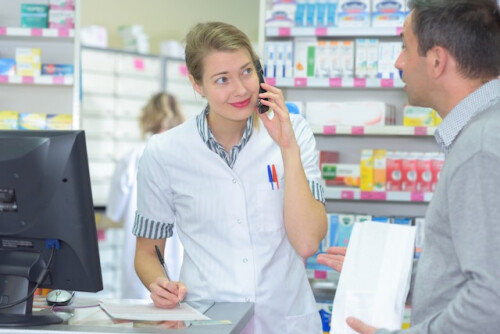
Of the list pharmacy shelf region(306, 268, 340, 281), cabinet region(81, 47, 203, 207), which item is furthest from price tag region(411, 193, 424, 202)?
cabinet region(81, 47, 203, 207)

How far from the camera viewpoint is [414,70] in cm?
186

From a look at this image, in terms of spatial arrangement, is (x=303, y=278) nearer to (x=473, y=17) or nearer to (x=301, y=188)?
(x=301, y=188)

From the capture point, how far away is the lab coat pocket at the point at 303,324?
2586 millimetres

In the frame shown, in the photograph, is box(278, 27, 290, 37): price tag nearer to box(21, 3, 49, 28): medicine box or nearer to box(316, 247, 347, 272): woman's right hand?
box(21, 3, 49, 28): medicine box

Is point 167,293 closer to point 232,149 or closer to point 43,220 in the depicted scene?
point 43,220

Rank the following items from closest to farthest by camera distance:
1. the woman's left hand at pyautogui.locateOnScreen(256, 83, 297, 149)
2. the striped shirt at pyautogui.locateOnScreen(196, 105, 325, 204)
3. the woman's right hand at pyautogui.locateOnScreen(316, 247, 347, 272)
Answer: the woman's right hand at pyautogui.locateOnScreen(316, 247, 347, 272) → the woman's left hand at pyautogui.locateOnScreen(256, 83, 297, 149) → the striped shirt at pyautogui.locateOnScreen(196, 105, 325, 204)

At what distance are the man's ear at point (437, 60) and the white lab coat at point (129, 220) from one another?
3610mm

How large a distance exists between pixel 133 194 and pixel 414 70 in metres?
4.01

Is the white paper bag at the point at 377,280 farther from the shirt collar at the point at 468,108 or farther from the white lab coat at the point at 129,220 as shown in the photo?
the white lab coat at the point at 129,220

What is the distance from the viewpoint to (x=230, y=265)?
8.45ft

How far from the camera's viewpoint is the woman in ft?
8.41

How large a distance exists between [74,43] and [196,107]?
5.76 meters

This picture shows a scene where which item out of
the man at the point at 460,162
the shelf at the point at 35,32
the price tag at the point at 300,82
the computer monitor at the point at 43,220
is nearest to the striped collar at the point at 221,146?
the computer monitor at the point at 43,220

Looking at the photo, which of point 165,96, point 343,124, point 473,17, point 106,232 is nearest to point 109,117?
point 106,232
